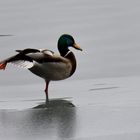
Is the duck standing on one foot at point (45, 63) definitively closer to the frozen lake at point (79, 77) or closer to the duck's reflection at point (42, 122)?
the frozen lake at point (79, 77)

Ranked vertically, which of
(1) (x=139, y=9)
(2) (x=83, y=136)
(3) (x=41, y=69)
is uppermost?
(1) (x=139, y=9)

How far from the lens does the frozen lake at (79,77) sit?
805 centimetres

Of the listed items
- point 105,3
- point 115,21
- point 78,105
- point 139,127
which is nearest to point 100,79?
point 78,105

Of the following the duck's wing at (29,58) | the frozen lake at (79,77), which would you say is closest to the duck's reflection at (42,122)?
the frozen lake at (79,77)

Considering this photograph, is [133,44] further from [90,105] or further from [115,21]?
[90,105]

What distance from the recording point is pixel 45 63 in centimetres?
1062

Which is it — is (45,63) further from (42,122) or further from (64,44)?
(42,122)

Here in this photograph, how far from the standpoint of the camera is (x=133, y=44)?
1421 centimetres

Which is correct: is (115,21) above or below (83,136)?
above

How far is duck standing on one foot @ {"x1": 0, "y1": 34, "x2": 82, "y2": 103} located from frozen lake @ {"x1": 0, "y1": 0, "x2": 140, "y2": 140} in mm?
244

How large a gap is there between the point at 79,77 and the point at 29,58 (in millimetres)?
1578

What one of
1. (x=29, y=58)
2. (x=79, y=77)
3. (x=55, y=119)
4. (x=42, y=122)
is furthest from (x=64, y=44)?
(x=42, y=122)

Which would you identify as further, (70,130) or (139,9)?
(139,9)

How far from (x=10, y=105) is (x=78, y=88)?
152 cm
